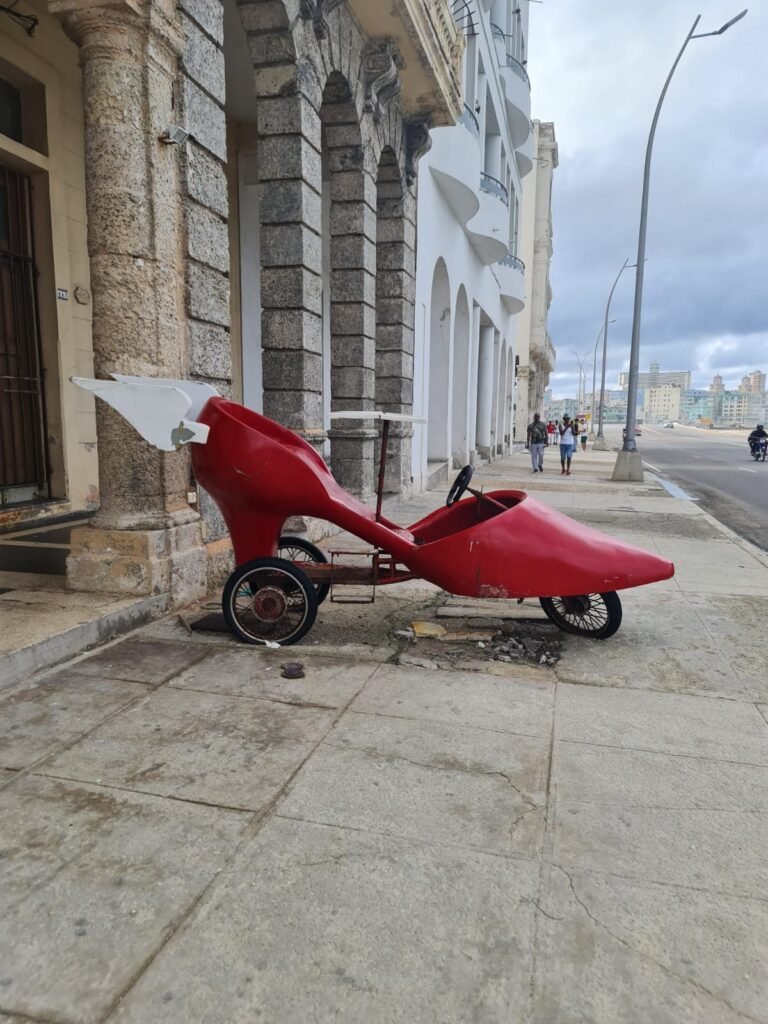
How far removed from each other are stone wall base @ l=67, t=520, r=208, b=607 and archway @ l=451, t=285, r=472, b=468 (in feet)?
46.3

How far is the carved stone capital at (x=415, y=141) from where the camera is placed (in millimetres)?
10376

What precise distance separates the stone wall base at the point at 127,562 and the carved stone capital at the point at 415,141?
808cm

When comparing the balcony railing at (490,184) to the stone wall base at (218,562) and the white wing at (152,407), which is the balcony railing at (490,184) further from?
the white wing at (152,407)

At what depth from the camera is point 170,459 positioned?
4.95m

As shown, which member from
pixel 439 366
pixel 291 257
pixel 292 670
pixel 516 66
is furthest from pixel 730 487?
pixel 292 670

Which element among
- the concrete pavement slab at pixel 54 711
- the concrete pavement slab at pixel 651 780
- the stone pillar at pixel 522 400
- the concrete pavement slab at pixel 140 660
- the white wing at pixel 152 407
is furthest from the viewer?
the stone pillar at pixel 522 400

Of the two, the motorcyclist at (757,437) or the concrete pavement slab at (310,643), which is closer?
the concrete pavement slab at (310,643)

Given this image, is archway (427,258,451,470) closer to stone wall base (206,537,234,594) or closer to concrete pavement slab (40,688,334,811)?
stone wall base (206,537,234,594)

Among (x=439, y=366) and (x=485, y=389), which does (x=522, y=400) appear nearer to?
(x=485, y=389)

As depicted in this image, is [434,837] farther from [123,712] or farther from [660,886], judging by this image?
[123,712]

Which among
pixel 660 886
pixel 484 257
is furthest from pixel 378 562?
pixel 484 257

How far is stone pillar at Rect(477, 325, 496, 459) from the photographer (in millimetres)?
23688

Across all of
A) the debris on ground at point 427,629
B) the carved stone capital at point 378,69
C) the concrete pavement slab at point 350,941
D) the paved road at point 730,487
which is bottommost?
the paved road at point 730,487

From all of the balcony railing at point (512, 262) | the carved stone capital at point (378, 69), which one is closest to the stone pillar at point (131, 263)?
the carved stone capital at point (378, 69)
